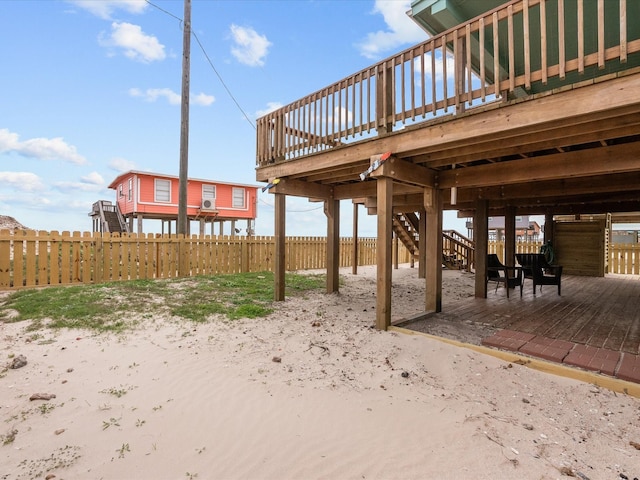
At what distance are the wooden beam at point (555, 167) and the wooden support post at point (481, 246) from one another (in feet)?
8.04

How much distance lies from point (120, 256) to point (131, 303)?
10.6 ft

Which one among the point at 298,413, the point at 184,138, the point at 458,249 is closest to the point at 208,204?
the point at 184,138

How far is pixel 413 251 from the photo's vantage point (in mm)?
13898

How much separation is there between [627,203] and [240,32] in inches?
554

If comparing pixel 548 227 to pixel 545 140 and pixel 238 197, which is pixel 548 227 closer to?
pixel 545 140

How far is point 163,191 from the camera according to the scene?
60.5 ft

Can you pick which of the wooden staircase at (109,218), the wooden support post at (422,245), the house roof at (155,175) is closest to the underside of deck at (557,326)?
the wooden support post at (422,245)

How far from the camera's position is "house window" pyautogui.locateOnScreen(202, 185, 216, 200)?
20.0 meters

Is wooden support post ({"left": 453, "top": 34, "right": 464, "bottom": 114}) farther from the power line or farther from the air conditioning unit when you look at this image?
the air conditioning unit

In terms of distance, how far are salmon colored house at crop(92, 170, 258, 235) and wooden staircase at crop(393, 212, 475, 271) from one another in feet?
39.3

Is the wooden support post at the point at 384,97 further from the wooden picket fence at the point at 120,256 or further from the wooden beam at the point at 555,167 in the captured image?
the wooden picket fence at the point at 120,256

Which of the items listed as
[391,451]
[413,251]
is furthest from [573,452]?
[413,251]

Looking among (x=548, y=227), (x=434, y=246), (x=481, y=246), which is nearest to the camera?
(x=434, y=246)

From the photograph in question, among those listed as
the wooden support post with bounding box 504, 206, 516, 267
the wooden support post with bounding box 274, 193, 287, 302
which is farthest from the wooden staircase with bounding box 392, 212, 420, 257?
the wooden support post with bounding box 274, 193, 287, 302
